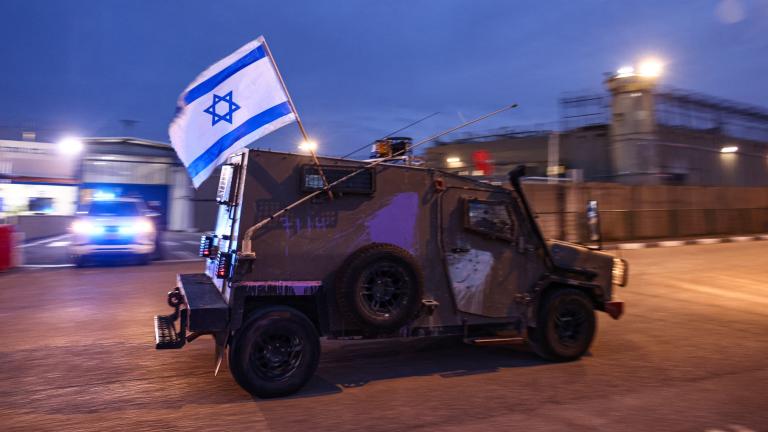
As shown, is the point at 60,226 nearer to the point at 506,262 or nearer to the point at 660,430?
the point at 506,262

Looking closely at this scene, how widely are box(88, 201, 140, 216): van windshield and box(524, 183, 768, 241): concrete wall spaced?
12.8m

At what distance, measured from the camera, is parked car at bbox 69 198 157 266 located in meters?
15.2

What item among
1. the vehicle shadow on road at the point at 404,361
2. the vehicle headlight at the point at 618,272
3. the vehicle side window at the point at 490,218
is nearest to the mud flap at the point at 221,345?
the vehicle shadow on road at the point at 404,361

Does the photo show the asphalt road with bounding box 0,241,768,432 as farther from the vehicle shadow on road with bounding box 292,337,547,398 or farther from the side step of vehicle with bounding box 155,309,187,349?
the side step of vehicle with bounding box 155,309,187,349

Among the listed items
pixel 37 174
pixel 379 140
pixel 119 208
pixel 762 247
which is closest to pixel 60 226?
pixel 37 174

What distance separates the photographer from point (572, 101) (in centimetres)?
3450

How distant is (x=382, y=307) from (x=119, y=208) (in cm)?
1242

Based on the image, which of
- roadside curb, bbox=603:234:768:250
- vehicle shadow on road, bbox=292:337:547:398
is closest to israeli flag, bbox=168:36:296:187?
vehicle shadow on road, bbox=292:337:547:398

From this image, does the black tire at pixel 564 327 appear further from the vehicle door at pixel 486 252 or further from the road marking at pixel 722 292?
the road marking at pixel 722 292

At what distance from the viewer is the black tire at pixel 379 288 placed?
568 cm

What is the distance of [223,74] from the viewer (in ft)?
19.4

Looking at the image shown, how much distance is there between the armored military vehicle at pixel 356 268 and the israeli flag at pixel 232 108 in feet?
0.82

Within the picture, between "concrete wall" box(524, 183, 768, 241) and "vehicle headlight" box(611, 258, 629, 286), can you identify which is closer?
"vehicle headlight" box(611, 258, 629, 286)

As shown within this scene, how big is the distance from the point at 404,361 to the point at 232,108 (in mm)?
3302
